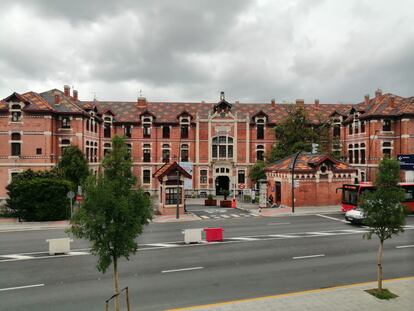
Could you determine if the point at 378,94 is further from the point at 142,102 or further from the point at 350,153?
the point at 142,102

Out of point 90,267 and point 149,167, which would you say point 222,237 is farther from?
point 149,167

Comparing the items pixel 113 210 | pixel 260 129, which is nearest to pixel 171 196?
pixel 260 129

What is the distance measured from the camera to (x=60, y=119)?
4047cm

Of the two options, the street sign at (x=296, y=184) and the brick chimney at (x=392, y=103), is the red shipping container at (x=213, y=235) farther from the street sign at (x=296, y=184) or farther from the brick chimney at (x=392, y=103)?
the brick chimney at (x=392, y=103)

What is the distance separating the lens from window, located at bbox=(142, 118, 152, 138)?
50194mm

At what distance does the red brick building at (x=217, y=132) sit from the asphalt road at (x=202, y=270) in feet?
81.5

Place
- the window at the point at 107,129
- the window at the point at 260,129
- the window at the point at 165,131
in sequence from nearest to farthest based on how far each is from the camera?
the window at the point at 107,129
the window at the point at 165,131
the window at the point at 260,129

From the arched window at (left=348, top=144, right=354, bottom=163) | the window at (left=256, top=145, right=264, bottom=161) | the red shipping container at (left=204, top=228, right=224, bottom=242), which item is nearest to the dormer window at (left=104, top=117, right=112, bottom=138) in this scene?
the window at (left=256, top=145, right=264, bottom=161)

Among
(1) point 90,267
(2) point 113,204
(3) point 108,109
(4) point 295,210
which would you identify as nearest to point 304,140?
(4) point 295,210

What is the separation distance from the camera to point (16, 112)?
38500 millimetres

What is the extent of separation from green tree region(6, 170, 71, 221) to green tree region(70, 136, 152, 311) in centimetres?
2051

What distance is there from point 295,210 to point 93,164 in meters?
25.9

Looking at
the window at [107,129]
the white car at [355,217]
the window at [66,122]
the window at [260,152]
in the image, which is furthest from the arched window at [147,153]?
the white car at [355,217]

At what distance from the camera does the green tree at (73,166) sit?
34.6 m
